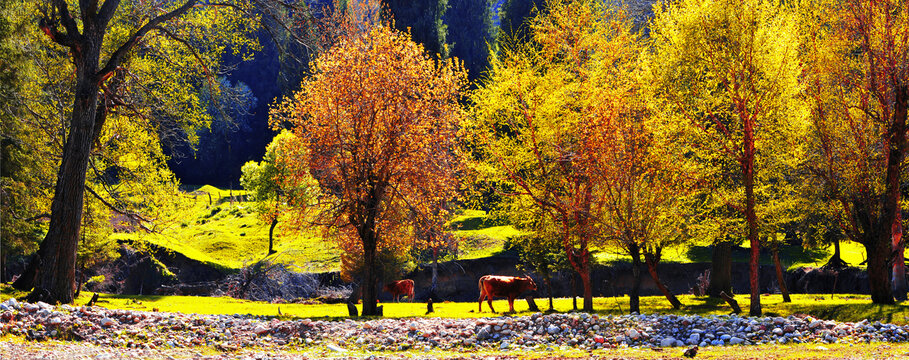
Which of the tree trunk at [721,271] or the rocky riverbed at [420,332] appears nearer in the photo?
the rocky riverbed at [420,332]

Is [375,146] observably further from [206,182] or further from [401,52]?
[206,182]

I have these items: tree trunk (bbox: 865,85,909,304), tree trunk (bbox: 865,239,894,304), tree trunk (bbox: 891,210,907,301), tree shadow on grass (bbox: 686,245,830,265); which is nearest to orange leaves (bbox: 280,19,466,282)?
tree trunk (bbox: 865,85,909,304)

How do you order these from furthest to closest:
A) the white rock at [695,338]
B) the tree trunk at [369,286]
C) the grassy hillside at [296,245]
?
the grassy hillside at [296,245]
the tree trunk at [369,286]
the white rock at [695,338]

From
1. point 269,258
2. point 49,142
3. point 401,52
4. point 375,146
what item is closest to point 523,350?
point 375,146

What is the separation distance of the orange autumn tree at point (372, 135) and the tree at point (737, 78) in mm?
8627

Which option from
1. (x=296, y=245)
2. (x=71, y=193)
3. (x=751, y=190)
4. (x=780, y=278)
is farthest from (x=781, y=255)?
(x=71, y=193)

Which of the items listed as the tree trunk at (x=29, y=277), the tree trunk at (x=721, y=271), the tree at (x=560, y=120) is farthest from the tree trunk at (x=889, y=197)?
the tree trunk at (x=29, y=277)

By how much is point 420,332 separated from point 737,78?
1401 centimetres

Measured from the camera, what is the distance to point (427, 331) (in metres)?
17.5

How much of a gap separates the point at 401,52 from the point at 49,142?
1600 cm

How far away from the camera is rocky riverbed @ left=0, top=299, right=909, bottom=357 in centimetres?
1538

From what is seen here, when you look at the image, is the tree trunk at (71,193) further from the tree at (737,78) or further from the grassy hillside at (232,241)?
the tree at (737,78)

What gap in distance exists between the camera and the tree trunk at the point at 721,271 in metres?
35.6

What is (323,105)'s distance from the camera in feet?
82.5
